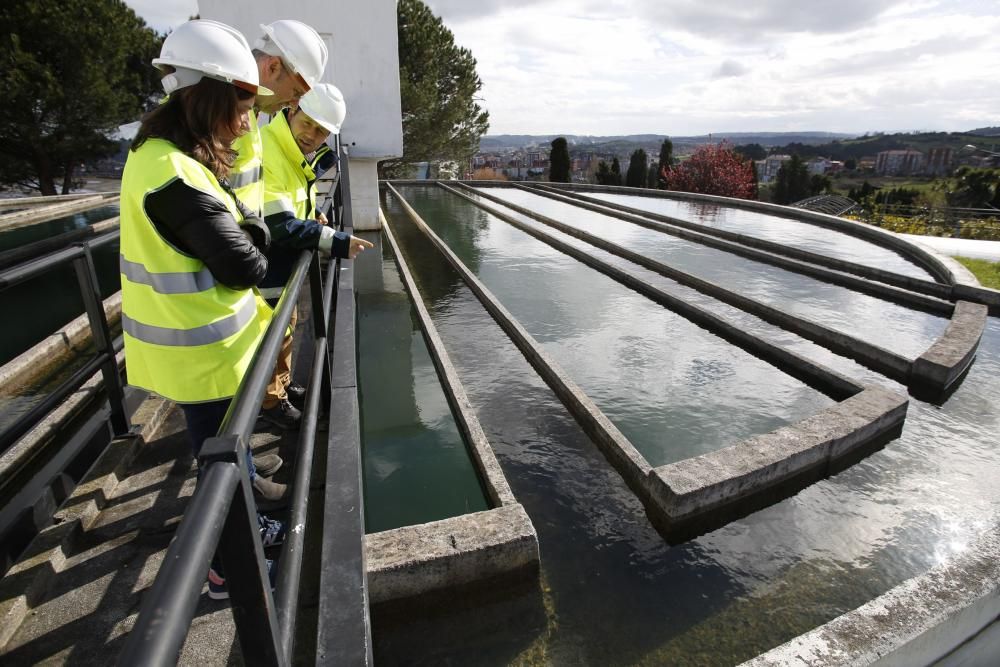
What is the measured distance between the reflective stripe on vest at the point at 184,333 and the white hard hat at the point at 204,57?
2.51 ft

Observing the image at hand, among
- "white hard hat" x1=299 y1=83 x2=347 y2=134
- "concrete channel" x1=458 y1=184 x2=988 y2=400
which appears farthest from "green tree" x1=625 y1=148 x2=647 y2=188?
"white hard hat" x1=299 y1=83 x2=347 y2=134

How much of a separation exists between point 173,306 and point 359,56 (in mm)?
9452

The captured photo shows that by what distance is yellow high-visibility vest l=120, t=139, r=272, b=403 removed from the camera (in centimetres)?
162

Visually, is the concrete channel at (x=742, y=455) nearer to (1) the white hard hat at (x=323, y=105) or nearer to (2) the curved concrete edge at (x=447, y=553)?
(2) the curved concrete edge at (x=447, y=553)

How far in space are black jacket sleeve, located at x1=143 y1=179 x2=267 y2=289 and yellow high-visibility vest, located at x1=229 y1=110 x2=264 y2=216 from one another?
62cm

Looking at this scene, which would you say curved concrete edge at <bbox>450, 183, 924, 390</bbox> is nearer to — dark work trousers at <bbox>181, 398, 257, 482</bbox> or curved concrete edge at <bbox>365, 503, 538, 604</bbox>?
curved concrete edge at <bbox>365, 503, 538, 604</bbox>

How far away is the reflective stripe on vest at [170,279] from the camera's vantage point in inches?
66.9

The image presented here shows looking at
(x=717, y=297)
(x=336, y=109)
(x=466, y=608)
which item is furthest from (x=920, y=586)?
(x=717, y=297)

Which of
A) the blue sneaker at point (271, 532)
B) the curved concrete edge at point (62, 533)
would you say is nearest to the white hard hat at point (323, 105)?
the curved concrete edge at point (62, 533)

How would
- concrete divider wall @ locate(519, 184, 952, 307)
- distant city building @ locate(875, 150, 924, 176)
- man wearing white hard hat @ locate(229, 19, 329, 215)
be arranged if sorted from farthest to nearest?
distant city building @ locate(875, 150, 924, 176)
concrete divider wall @ locate(519, 184, 952, 307)
man wearing white hard hat @ locate(229, 19, 329, 215)

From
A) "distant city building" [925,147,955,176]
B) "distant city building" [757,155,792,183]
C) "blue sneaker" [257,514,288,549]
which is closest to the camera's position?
"blue sneaker" [257,514,288,549]

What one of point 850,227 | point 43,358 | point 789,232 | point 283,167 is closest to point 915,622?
point 283,167

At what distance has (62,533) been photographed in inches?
83.4

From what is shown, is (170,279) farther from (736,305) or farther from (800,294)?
(800,294)
